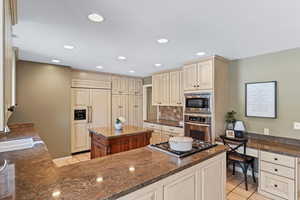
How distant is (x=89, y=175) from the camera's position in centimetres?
117

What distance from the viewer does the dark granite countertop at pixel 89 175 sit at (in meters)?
0.93

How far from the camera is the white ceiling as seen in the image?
1538 millimetres

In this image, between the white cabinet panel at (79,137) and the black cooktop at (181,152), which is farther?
the white cabinet panel at (79,137)

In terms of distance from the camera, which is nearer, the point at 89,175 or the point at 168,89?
the point at 89,175

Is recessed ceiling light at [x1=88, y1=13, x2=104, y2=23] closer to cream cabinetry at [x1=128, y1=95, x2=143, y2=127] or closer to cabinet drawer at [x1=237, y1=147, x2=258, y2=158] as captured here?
cabinet drawer at [x1=237, y1=147, x2=258, y2=158]

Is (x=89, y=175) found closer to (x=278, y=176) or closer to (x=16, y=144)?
(x=16, y=144)

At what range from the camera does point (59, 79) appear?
4145mm

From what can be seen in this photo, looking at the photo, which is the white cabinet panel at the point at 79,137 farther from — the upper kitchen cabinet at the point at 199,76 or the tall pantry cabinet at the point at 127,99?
the upper kitchen cabinet at the point at 199,76

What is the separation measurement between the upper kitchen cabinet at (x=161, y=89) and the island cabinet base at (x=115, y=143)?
164cm

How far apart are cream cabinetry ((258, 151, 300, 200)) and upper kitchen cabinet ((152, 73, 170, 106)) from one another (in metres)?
2.64

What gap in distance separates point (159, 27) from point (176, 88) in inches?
101

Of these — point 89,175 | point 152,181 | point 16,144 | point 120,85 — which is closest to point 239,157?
point 152,181

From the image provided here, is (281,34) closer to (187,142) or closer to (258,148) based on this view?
(258,148)

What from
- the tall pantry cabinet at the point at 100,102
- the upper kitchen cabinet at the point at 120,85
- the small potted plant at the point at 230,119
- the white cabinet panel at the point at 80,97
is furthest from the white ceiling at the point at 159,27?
the upper kitchen cabinet at the point at 120,85
